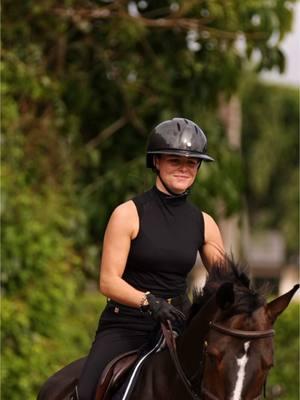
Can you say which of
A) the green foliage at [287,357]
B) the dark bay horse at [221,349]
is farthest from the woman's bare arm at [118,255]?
the green foliage at [287,357]

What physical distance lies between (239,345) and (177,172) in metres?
1.41

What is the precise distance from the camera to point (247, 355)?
5.46 meters

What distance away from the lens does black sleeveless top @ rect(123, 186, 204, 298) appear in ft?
21.2

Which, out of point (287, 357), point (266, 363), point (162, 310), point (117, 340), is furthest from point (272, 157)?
point (266, 363)

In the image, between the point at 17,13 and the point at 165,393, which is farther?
the point at 17,13

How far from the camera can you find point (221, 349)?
5.50 m

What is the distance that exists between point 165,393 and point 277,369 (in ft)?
30.3

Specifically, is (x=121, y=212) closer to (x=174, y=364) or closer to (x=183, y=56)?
(x=174, y=364)

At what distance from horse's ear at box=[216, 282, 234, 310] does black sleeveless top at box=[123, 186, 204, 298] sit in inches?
33.9

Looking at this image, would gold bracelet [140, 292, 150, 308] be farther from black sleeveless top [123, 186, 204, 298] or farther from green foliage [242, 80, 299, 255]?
green foliage [242, 80, 299, 255]

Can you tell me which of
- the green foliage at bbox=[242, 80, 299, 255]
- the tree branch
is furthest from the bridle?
the green foliage at bbox=[242, 80, 299, 255]

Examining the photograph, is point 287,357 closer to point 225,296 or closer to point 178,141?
point 178,141

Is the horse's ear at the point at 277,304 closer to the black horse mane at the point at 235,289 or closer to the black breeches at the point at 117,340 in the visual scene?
the black horse mane at the point at 235,289

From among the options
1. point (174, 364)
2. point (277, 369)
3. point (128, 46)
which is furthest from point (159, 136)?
point (128, 46)
